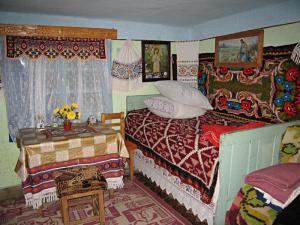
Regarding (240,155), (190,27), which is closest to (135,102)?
(190,27)

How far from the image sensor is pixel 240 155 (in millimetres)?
2238

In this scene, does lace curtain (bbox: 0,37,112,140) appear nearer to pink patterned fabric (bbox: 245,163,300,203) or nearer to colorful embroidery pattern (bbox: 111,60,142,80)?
colorful embroidery pattern (bbox: 111,60,142,80)

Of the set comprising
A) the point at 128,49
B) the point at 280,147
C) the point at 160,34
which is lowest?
the point at 280,147

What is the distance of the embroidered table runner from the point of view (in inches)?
102

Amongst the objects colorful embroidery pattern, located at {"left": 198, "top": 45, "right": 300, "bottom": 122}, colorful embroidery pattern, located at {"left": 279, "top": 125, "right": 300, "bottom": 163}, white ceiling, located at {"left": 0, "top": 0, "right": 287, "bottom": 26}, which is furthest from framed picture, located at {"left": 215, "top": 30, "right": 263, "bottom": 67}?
colorful embroidery pattern, located at {"left": 279, "top": 125, "right": 300, "bottom": 163}

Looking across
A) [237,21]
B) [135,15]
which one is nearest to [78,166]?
[135,15]

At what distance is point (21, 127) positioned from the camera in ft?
11.0

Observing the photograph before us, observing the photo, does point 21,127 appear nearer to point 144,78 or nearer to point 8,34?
point 8,34

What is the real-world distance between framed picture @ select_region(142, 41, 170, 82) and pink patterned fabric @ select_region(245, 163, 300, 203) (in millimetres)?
2687

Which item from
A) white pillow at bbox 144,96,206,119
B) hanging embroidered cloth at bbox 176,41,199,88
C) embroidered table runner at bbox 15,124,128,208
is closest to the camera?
embroidered table runner at bbox 15,124,128,208

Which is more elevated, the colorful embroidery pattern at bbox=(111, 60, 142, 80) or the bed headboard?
the colorful embroidery pattern at bbox=(111, 60, 142, 80)

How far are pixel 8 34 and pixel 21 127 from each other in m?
1.26

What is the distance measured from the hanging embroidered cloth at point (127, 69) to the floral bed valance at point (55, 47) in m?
0.31

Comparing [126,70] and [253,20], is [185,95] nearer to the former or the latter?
[126,70]
